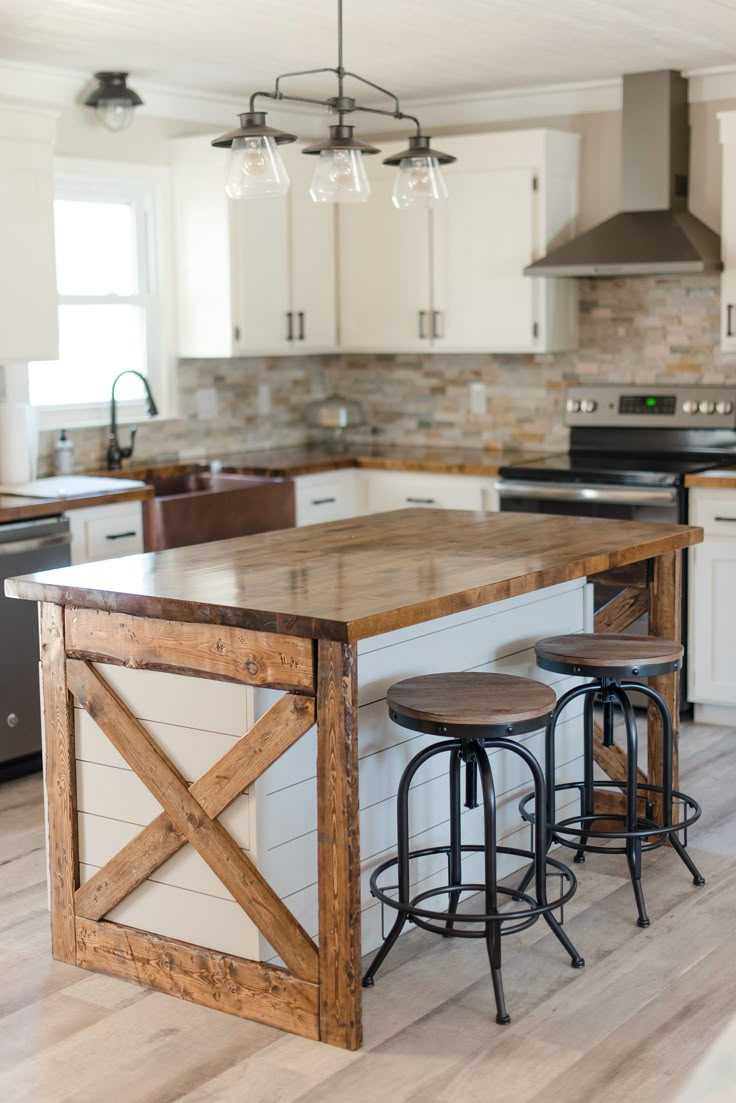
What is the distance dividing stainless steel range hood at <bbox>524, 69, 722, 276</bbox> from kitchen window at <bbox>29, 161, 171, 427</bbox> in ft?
5.46

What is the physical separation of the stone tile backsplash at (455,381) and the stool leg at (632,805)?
2.63 meters

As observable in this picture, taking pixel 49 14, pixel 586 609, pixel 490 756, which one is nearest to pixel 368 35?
pixel 49 14

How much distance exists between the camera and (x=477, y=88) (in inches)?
234

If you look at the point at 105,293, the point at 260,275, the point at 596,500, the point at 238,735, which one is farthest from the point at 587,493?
the point at 238,735

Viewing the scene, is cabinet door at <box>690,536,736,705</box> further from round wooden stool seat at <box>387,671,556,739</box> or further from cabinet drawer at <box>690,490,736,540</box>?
round wooden stool seat at <box>387,671,556,739</box>

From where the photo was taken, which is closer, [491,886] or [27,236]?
[491,886]

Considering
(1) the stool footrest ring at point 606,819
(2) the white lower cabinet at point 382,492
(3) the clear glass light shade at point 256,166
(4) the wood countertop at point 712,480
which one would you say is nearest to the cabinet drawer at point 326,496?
(2) the white lower cabinet at point 382,492

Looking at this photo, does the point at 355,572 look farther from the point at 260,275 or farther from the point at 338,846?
the point at 260,275

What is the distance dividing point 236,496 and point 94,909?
8.21 ft

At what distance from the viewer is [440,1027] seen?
9.54ft

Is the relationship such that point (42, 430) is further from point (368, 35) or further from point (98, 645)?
point (98, 645)

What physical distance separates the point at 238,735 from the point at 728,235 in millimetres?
3363

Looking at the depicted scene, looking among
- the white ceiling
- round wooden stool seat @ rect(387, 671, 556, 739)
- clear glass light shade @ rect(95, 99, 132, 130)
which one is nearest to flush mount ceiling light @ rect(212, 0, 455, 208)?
the white ceiling

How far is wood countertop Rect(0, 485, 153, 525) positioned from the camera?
4582 millimetres
